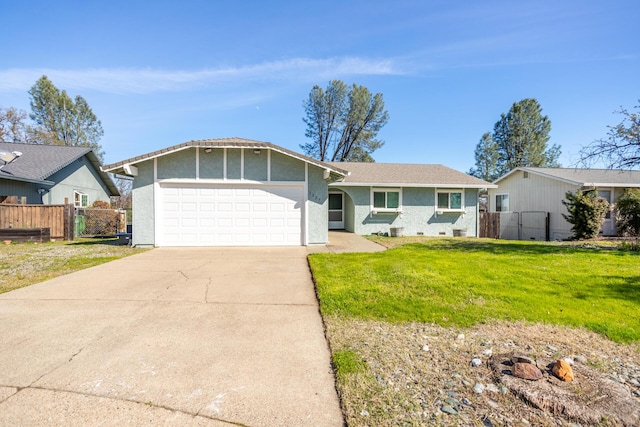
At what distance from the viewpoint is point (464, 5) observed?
9.32m

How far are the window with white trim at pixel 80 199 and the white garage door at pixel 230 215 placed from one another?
13798mm

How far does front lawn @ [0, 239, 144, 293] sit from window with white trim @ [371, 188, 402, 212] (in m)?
10.8

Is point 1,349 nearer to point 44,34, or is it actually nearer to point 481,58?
point 44,34

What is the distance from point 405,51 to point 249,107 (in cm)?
972

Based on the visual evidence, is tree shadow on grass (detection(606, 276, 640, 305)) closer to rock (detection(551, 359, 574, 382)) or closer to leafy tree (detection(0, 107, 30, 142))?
rock (detection(551, 359, 574, 382))

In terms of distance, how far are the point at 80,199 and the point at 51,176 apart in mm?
3250

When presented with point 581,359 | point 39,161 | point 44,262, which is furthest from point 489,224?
point 39,161

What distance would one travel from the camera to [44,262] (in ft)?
26.4

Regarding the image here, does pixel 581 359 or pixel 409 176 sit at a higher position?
pixel 409 176

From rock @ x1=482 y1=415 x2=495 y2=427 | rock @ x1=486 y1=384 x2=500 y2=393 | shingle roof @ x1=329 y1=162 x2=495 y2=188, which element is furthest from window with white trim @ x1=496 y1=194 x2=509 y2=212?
rock @ x1=482 y1=415 x2=495 y2=427

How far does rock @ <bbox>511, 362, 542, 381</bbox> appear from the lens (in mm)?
2625

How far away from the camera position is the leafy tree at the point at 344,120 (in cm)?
3006

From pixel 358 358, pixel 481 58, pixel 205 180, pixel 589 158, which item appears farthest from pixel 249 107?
pixel 358 358

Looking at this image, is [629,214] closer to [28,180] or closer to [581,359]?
[581,359]
